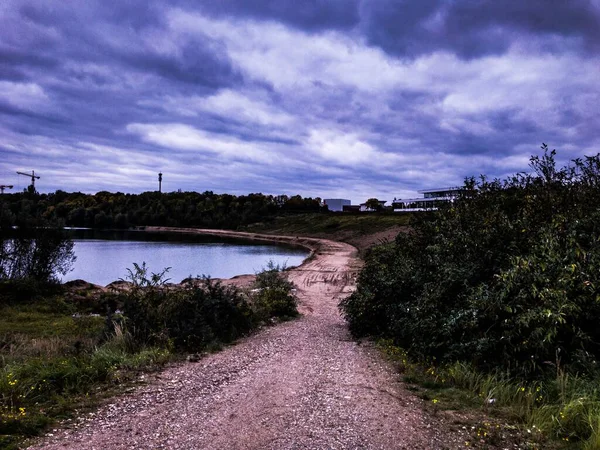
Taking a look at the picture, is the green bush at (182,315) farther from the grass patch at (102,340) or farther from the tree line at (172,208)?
the tree line at (172,208)

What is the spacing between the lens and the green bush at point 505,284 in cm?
548

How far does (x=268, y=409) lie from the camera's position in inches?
204

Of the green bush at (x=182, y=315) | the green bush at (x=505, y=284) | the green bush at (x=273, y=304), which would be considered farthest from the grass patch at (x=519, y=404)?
the green bush at (x=273, y=304)

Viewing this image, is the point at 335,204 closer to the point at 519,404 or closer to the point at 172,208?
the point at 172,208

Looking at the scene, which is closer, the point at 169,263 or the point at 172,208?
the point at 169,263

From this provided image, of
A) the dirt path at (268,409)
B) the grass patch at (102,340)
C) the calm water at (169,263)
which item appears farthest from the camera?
the calm water at (169,263)

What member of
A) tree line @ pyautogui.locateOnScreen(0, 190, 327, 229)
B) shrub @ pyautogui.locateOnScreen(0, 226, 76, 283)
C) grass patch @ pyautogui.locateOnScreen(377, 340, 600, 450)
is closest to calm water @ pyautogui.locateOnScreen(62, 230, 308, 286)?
shrub @ pyautogui.locateOnScreen(0, 226, 76, 283)

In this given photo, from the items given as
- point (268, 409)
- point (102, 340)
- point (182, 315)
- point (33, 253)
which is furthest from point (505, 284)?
point (33, 253)

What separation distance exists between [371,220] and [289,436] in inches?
2471

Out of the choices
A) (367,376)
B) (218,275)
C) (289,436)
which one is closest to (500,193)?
(367,376)

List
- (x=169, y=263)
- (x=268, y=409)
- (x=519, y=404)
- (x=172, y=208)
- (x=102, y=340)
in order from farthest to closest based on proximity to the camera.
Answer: (x=172, y=208) < (x=169, y=263) < (x=102, y=340) < (x=268, y=409) < (x=519, y=404)

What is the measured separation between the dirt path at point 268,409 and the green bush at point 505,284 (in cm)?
123

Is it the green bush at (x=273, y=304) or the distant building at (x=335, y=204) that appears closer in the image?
the green bush at (x=273, y=304)

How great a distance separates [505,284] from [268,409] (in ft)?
12.4
